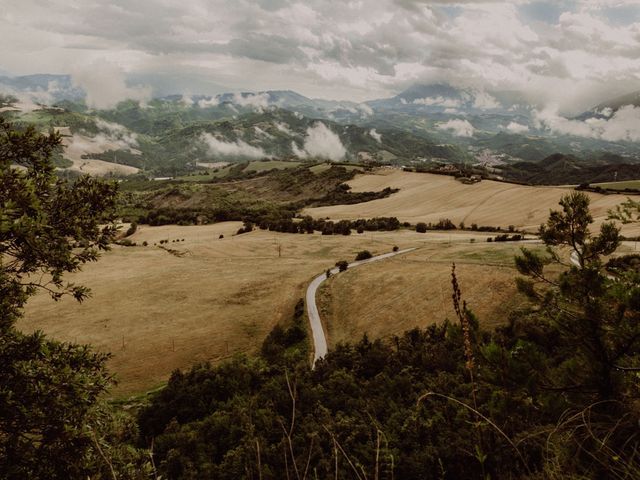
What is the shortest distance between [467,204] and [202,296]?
94.8 metres

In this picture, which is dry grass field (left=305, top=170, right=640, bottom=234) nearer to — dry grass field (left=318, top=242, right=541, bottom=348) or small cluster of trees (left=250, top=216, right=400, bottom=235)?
small cluster of trees (left=250, top=216, right=400, bottom=235)

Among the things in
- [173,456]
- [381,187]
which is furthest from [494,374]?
[381,187]

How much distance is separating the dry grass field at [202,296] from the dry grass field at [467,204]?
1088 inches

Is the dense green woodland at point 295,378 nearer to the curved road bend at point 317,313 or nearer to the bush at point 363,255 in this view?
the curved road bend at point 317,313

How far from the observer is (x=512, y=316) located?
135 ft

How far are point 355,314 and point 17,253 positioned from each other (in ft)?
153

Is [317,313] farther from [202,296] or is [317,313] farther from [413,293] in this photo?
[202,296]

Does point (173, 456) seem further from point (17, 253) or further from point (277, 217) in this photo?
point (277, 217)

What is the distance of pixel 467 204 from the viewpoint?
128 metres

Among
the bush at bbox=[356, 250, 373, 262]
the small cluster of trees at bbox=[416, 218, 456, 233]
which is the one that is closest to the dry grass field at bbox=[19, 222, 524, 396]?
the bush at bbox=[356, 250, 373, 262]

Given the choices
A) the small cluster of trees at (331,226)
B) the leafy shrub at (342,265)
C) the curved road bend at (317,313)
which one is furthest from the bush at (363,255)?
the small cluster of trees at (331,226)

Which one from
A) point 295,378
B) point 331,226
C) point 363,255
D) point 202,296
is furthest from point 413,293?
point 331,226

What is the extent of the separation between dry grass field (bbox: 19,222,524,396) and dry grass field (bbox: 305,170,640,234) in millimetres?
27629

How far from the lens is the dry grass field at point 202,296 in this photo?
47062 millimetres
